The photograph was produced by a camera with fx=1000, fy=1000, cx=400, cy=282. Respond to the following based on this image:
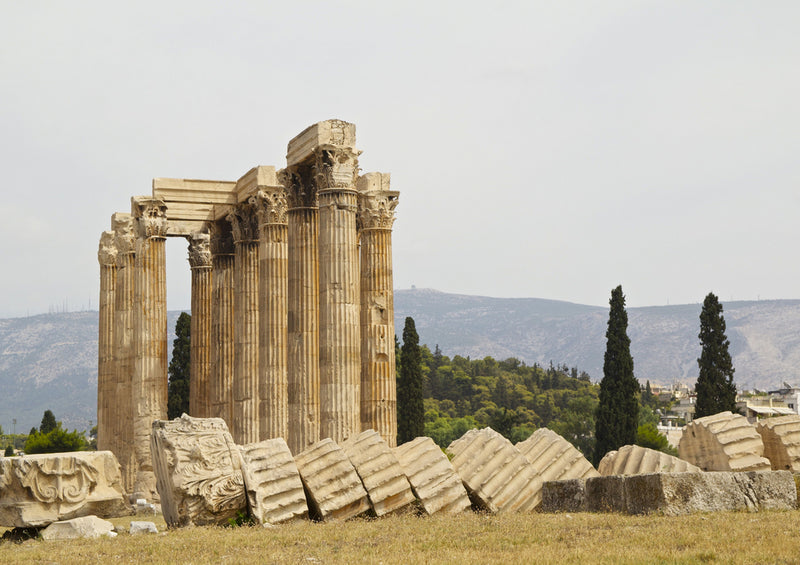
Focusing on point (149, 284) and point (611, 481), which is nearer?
point (611, 481)

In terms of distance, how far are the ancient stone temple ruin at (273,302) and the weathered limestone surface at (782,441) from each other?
10.1 metres

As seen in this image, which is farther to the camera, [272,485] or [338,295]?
[338,295]

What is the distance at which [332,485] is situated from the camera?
57.0ft

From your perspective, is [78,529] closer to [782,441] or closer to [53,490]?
[53,490]

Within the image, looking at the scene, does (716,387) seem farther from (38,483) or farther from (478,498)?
(38,483)

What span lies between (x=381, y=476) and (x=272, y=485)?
1923mm

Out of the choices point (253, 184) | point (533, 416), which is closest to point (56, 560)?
point (253, 184)

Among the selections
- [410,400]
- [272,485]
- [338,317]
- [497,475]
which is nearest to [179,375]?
[410,400]

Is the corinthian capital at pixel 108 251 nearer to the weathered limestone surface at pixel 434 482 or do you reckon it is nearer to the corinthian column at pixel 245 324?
the corinthian column at pixel 245 324

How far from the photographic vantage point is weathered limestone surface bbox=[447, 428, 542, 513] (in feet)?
58.4

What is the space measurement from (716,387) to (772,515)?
37505 mm

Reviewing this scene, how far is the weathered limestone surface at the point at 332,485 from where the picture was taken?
17062 mm

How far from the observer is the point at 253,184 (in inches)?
1223

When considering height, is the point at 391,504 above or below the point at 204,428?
below
